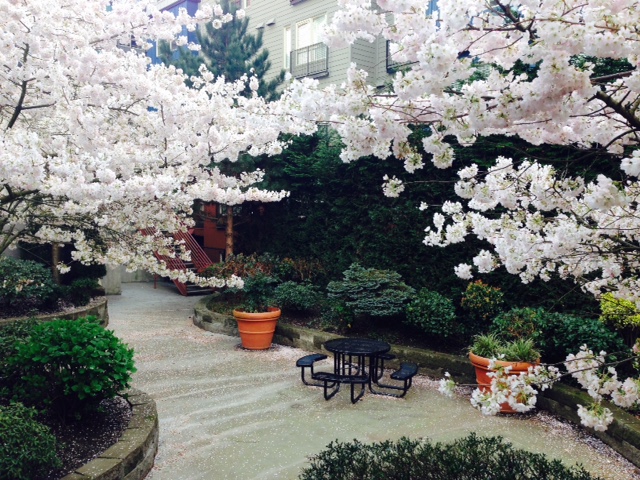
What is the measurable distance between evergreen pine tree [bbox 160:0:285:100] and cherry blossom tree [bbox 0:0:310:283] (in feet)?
11.6

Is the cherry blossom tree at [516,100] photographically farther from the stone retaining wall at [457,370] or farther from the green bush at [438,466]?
the stone retaining wall at [457,370]

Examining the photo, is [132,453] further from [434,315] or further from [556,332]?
[556,332]

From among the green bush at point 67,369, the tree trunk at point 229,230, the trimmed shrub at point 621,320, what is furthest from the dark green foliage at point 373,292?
the tree trunk at point 229,230

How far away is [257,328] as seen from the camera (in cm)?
814

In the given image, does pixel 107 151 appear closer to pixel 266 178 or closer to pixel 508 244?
pixel 508 244

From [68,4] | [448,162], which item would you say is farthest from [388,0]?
[68,4]

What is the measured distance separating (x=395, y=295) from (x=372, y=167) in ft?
7.87

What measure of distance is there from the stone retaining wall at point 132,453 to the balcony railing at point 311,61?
11245mm

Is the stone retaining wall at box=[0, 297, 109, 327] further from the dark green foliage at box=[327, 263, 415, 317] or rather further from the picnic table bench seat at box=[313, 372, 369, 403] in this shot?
the picnic table bench seat at box=[313, 372, 369, 403]

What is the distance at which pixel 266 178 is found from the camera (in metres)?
10.4

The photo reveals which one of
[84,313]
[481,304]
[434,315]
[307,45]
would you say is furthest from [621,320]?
[307,45]

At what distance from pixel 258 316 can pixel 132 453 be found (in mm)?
4488

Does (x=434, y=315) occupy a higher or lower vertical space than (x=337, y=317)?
higher

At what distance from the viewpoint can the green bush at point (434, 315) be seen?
670 centimetres
